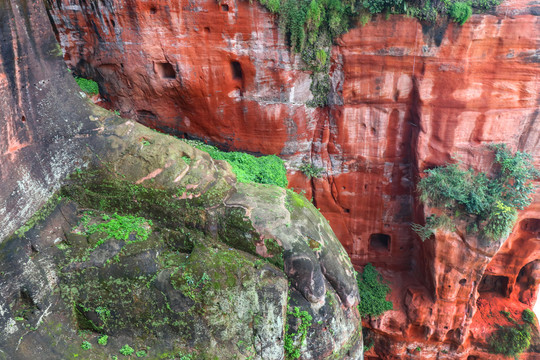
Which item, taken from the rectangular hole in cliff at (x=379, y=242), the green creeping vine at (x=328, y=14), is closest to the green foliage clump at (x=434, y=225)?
the rectangular hole in cliff at (x=379, y=242)

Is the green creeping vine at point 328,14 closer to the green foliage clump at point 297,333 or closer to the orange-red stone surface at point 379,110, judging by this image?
the orange-red stone surface at point 379,110

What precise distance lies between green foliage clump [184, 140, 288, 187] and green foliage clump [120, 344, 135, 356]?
561 centimetres

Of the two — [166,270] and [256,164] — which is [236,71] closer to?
[256,164]

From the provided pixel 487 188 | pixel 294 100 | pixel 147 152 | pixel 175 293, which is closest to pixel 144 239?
pixel 175 293

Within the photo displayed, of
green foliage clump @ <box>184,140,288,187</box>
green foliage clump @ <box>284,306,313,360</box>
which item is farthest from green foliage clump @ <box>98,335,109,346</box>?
green foliage clump @ <box>184,140,288,187</box>

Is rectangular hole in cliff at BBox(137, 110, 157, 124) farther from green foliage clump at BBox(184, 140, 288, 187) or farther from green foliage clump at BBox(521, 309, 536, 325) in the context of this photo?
green foliage clump at BBox(521, 309, 536, 325)

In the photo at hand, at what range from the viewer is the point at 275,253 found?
7406 mm

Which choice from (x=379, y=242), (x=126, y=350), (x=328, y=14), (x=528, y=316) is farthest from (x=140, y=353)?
(x=528, y=316)

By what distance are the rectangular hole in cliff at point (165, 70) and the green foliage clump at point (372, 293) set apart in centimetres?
979

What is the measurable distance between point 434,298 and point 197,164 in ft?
32.0

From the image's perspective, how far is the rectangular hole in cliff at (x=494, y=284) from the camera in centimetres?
1414

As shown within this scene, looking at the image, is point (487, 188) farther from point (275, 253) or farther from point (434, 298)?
point (275, 253)

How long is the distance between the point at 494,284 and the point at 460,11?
33.9ft

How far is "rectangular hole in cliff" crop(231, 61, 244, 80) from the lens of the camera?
11375 millimetres
